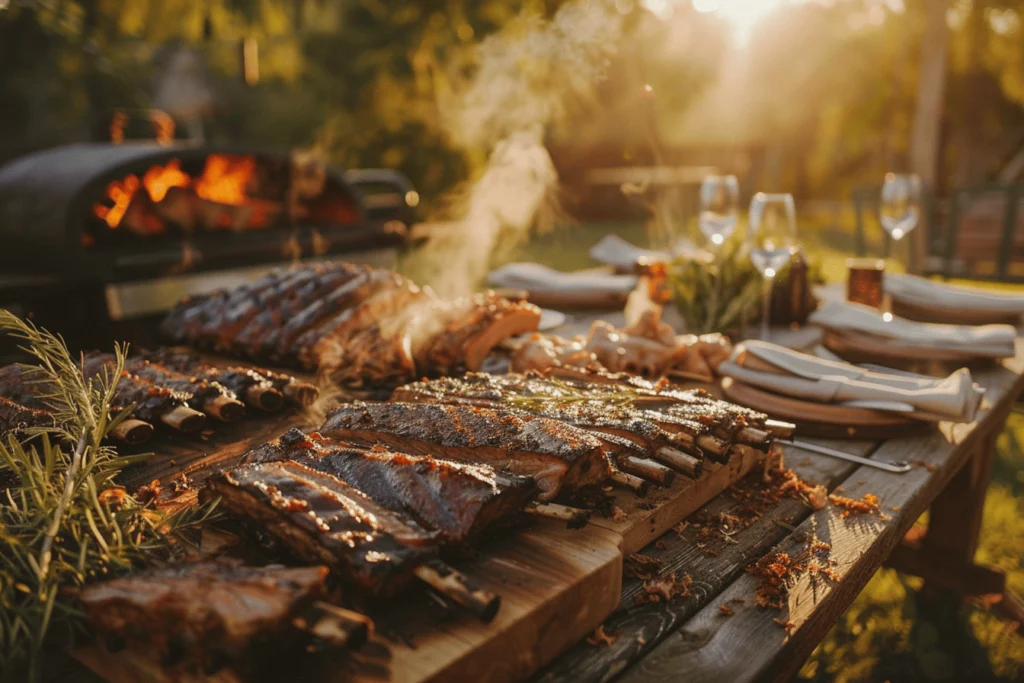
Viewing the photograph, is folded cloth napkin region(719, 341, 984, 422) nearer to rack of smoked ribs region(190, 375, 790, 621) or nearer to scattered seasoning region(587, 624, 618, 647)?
rack of smoked ribs region(190, 375, 790, 621)

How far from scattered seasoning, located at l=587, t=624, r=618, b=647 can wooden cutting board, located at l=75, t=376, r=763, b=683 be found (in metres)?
0.01

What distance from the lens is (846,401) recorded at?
2.43m

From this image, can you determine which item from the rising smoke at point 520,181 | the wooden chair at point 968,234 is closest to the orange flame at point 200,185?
the rising smoke at point 520,181

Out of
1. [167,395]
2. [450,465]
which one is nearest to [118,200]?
[167,395]

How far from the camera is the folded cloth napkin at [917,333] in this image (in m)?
3.04

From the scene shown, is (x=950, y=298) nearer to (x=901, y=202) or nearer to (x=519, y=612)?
(x=901, y=202)

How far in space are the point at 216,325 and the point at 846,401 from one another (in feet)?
8.48

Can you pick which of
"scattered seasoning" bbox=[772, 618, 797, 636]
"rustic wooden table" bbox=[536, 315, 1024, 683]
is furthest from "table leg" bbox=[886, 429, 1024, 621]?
"scattered seasoning" bbox=[772, 618, 797, 636]

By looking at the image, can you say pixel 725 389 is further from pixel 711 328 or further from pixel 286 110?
pixel 286 110

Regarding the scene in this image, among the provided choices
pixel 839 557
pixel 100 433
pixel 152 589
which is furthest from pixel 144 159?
pixel 839 557

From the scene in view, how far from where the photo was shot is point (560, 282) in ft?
14.0

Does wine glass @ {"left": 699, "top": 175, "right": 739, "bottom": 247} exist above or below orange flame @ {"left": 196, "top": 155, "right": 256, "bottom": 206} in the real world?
below

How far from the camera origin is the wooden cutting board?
3.83 feet

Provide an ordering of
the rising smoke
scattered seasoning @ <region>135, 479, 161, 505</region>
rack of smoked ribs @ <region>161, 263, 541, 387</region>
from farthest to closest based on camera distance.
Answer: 1. the rising smoke
2. rack of smoked ribs @ <region>161, 263, 541, 387</region>
3. scattered seasoning @ <region>135, 479, 161, 505</region>
